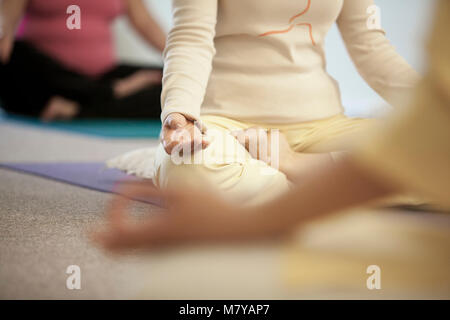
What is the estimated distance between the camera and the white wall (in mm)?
3260

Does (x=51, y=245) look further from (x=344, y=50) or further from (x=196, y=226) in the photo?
(x=344, y=50)

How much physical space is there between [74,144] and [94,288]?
153cm

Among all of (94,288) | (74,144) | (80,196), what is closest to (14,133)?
(74,144)

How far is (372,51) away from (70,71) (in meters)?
2.10

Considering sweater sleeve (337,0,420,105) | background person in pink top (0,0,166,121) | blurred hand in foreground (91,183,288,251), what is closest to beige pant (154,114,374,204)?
sweater sleeve (337,0,420,105)

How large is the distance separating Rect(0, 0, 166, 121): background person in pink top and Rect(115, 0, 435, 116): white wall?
681 millimetres

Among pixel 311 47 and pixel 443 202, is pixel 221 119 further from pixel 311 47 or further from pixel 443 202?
pixel 443 202

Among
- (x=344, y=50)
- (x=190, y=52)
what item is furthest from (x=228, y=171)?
(x=344, y=50)

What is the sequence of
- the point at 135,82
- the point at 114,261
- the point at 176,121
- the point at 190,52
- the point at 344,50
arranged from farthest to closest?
1. the point at 344,50
2. the point at 135,82
3. the point at 190,52
4. the point at 176,121
5. the point at 114,261

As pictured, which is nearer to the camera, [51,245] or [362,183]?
[362,183]

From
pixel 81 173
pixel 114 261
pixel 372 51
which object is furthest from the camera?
pixel 81 173

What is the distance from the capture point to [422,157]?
0.42 metres

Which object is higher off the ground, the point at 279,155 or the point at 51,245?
the point at 279,155

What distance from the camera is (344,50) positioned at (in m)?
3.49
